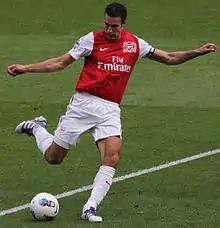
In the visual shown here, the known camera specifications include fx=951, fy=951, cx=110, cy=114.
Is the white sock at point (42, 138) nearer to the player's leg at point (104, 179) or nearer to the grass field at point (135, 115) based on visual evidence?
the grass field at point (135, 115)

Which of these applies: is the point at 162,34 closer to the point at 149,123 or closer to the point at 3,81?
the point at 3,81

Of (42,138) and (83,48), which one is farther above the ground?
(83,48)

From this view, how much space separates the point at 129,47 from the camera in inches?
444

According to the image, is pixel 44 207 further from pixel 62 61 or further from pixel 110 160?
pixel 62 61

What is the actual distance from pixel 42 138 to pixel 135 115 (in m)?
3.80

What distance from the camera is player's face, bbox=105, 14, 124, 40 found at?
10.9 meters

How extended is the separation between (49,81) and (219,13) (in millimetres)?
6075

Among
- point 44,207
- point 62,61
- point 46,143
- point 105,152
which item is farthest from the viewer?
point 46,143

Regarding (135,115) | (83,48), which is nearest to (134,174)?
(83,48)

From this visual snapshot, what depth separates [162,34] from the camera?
21.1 metres

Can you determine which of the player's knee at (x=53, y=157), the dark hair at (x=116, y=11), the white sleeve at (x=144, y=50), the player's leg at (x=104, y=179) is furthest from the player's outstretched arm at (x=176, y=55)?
the player's knee at (x=53, y=157)

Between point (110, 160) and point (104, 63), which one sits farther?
point (104, 63)

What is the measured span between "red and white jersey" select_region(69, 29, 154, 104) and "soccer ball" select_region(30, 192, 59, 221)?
4.77 feet

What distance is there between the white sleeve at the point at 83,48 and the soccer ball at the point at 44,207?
1.71 metres
